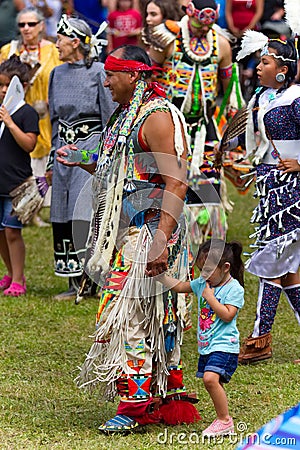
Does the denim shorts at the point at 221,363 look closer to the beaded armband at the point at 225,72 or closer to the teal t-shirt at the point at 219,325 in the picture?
the teal t-shirt at the point at 219,325

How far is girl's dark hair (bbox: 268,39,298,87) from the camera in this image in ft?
17.8

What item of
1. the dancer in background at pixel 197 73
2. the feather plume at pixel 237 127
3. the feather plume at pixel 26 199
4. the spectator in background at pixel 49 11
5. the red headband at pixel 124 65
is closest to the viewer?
the red headband at pixel 124 65

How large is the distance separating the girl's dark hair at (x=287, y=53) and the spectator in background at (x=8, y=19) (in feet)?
15.9

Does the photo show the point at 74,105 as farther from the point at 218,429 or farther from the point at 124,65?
the point at 218,429

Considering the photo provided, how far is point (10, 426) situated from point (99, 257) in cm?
83

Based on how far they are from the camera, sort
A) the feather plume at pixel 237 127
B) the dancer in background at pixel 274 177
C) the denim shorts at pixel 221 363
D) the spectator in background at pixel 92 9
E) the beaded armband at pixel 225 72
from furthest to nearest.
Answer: the spectator in background at pixel 92 9, the beaded armband at pixel 225 72, the feather plume at pixel 237 127, the dancer in background at pixel 274 177, the denim shorts at pixel 221 363

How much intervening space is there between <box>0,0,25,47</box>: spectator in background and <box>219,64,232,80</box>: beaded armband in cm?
295

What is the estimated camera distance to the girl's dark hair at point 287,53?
5438mm

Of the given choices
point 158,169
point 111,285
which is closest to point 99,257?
point 111,285

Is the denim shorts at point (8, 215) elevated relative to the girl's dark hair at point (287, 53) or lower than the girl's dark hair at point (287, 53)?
lower

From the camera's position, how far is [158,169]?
4.32 meters

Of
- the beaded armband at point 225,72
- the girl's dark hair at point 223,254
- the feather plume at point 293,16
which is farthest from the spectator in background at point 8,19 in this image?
the girl's dark hair at point 223,254

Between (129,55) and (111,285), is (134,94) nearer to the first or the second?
(129,55)

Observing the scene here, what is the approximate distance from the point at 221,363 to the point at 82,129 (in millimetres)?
2823
